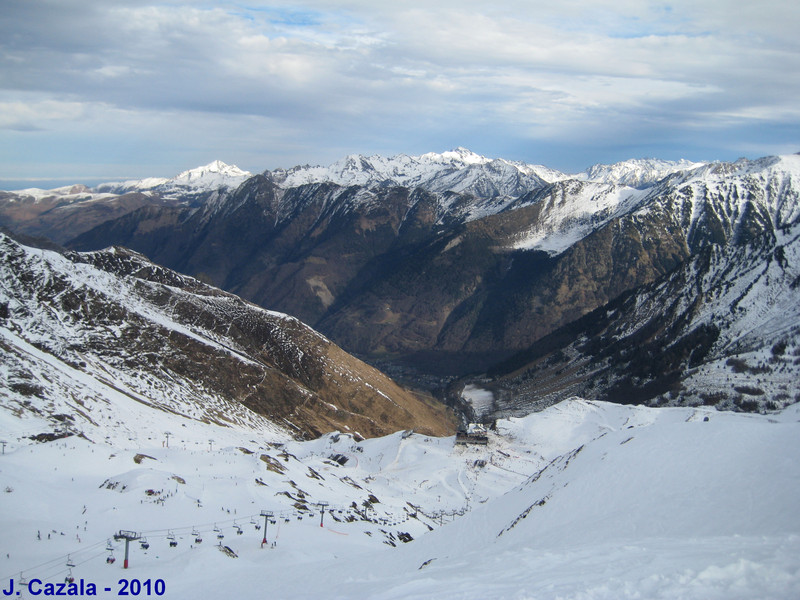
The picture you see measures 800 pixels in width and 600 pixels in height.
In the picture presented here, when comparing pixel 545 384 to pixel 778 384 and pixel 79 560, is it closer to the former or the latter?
pixel 778 384

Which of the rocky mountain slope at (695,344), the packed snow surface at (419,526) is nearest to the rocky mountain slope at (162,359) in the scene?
the packed snow surface at (419,526)

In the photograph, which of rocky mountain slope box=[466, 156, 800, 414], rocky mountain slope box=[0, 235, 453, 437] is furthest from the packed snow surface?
rocky mountain slope box=[466, 156, 800, 414]

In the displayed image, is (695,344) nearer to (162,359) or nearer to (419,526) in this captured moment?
(419,526)

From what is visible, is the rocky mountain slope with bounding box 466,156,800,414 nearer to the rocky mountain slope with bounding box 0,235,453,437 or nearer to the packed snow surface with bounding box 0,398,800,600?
the rocky mountain slope with bounding box 0,235,453,437

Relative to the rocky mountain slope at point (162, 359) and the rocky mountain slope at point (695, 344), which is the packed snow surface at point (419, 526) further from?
the rocky mountain slope at point (695, 344)

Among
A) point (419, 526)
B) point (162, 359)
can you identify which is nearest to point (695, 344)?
point (419, 526)

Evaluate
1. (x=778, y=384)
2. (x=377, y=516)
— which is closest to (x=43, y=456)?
(x=377, y=516)
